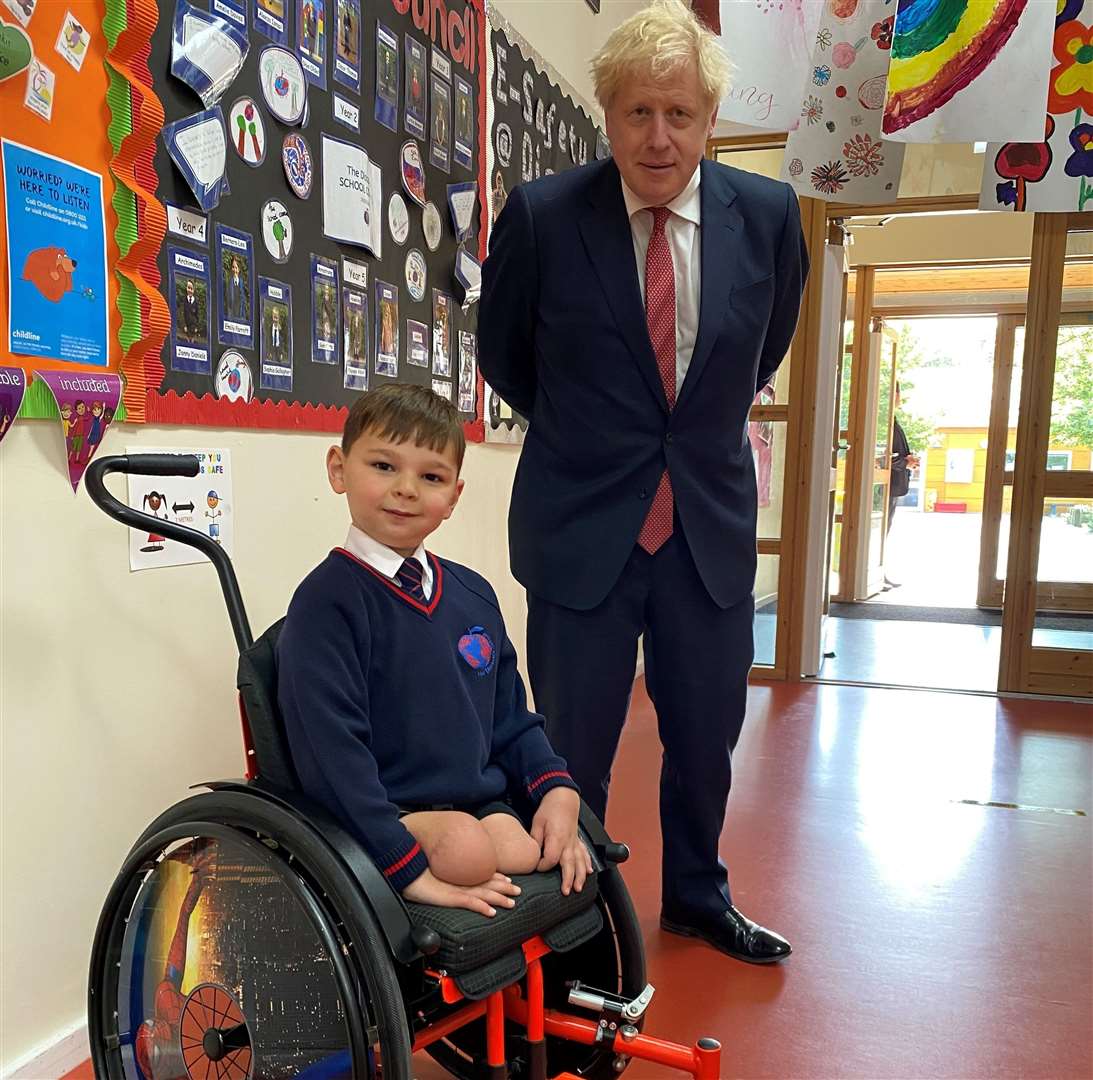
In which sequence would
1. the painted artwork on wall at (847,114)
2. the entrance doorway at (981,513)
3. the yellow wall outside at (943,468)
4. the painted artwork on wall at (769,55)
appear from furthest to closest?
the yellow wall outside at (943,468), the entrance doorway at (981,513), the painted artwork on wall at (847,114), the painted artwork on wall at (769,55)

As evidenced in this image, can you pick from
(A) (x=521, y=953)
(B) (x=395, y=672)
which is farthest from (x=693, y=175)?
(A) (x=521, y=953)

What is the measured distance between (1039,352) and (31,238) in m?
3.68

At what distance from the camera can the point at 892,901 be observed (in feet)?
6.54

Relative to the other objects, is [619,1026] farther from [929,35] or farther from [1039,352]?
[1039,352]

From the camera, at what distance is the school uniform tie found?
44.1 inches

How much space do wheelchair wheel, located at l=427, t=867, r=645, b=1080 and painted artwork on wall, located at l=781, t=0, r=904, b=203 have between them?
2.75m

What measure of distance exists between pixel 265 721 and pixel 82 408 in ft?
1.80

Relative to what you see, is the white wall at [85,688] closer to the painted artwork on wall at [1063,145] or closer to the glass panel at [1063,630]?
the painted artwork on wall at [1063,145]

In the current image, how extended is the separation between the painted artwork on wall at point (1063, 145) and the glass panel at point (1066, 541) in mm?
1202

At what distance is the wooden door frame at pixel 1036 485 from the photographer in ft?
12.3

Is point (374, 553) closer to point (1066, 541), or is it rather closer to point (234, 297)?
point (234, 297)

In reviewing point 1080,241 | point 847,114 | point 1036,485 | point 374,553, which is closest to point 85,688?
point 374,553

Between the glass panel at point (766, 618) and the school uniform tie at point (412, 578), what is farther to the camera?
the glass panel at point (766, 618)

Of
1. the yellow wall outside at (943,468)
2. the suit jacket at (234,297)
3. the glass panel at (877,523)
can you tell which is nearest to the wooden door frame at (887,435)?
the glass panel at (877,523)
